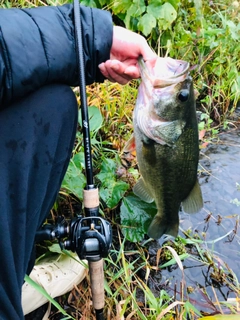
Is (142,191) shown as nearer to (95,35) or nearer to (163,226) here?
(163,226)

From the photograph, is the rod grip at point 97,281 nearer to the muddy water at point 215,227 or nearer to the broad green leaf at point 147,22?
the muddy water at point 215,227

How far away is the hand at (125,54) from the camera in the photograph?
6.02 feet

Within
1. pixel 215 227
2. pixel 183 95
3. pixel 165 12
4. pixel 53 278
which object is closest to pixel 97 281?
pixel 53 278

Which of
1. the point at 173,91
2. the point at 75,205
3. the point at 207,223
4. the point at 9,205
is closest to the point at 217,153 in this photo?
the point at 207,223

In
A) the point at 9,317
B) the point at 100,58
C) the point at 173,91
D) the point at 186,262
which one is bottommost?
the point at 186,262

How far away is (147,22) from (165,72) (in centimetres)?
206

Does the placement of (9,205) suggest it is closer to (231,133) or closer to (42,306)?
(42,306)

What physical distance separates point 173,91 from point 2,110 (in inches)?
31.9

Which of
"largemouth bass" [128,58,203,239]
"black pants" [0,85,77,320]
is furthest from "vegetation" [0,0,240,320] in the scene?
"black pants" [0,85,77,320]

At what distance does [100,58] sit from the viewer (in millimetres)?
1830

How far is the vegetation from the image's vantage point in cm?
223

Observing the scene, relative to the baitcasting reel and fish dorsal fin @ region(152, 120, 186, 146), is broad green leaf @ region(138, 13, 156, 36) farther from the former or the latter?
the baitcasting reel

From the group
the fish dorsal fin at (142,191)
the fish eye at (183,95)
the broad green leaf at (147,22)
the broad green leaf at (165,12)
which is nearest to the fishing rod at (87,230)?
the fish eye at (183,95)

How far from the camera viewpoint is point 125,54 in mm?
1901
